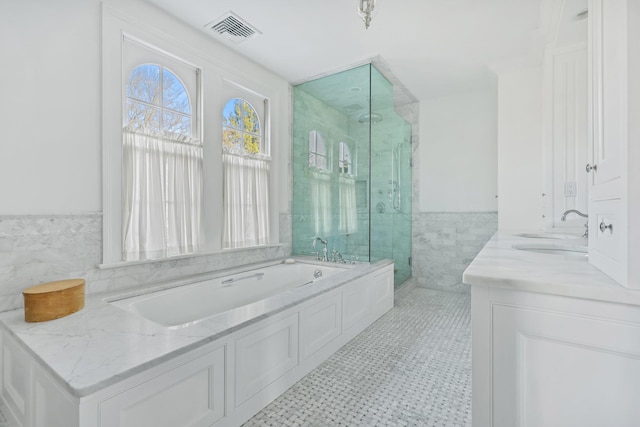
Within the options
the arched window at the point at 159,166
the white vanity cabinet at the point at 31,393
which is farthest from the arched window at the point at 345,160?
the white vanity cabinet at the point at 31,393

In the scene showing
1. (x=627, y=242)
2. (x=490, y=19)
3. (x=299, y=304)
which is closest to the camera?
(x=627, y=242)

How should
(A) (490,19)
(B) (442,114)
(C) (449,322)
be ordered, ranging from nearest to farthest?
(A) (490,19)
(C) (449,322)
(B) (442,114)

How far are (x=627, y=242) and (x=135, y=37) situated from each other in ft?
9.81

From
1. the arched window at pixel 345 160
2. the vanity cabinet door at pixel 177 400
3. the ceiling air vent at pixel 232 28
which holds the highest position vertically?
the ceiling air vent at pixel 232 28

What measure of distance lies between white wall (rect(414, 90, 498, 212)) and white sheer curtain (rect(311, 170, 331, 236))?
5.35 ft

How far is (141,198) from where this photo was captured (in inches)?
89.6

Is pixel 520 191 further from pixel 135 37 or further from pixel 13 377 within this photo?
pixel 13 377

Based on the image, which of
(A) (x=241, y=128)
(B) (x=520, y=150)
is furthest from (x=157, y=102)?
(B) (x=520, y=150)

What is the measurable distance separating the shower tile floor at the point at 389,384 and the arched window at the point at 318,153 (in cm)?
192

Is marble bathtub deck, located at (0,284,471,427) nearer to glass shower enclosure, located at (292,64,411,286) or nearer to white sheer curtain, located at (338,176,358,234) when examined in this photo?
glass shower enclosure, located at (292,64,411,286)

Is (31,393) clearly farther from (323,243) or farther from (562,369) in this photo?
(323,243)

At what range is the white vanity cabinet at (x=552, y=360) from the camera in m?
0.79

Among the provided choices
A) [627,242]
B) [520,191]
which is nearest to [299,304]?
[627,242]

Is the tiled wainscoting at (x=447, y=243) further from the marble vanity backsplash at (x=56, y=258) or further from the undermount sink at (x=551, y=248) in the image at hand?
the marble vanity backsplash at (x=56, y=258)
